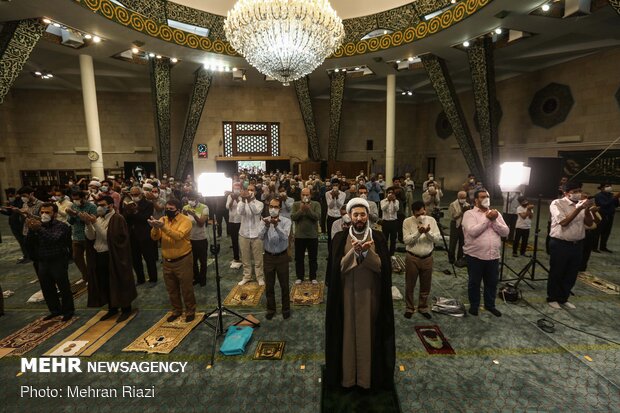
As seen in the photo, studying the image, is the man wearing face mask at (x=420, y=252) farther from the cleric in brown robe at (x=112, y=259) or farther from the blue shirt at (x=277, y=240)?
the cleric in brown robe at (x=112, y=259)

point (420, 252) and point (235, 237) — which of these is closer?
point (420, 252)

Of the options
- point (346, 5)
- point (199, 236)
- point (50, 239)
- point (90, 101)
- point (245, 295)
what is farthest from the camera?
point (346, 5)

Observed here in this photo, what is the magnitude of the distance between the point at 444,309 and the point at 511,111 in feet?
49.8

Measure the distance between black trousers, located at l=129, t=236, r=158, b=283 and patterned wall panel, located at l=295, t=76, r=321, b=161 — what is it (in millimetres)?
11384

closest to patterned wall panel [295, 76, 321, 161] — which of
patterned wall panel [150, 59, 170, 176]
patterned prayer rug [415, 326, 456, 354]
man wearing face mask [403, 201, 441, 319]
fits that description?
patterned wall panel [150, 59, 170, 176]

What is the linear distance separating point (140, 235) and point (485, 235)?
5381 mm

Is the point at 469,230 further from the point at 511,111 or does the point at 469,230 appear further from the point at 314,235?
the point at 511,111

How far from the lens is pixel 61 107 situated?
1644 cm

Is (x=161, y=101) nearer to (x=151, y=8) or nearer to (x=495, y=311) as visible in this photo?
(x=151, y=8)

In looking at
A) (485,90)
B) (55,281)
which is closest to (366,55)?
(485,90)

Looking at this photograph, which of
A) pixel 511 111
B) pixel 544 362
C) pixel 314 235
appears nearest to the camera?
pixel 544 362

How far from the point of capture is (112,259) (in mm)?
4039

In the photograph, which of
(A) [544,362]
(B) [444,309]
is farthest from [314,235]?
Result: (A) [544,362]

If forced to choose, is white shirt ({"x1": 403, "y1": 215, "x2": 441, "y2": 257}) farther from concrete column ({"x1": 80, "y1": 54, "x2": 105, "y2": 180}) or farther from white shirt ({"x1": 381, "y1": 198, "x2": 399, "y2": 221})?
concrete column ({"x1": 80, "y1": 54, "x2": 105, "y2": 180})
